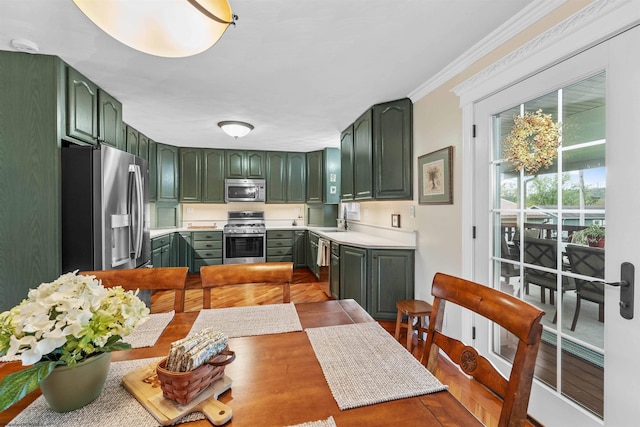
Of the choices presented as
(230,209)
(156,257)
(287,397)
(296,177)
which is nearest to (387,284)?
(287,397)

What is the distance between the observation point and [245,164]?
5.32 m

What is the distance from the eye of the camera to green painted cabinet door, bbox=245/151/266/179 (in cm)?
533

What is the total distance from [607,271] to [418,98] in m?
1.94

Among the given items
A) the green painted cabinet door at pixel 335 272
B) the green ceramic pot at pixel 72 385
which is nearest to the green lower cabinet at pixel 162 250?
the green painted cabinet door at pixel 335 272

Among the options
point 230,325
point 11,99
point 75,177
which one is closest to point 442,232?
point 230,325

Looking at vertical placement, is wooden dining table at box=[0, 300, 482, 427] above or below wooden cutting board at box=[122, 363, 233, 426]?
below

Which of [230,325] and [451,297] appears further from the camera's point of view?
Result: [230,325]

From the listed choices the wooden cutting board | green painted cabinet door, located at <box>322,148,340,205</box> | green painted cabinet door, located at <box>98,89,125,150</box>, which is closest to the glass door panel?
the wooden cutting board

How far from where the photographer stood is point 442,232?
237 cm

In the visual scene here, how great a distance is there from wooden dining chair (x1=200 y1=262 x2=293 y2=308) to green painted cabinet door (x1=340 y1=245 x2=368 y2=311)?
1.53 metres

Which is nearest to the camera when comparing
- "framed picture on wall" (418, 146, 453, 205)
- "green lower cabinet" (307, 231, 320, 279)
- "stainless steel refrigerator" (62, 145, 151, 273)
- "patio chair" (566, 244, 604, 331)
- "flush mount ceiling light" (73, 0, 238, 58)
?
"flush mount ceiling light" (73, 0, 238, 58)

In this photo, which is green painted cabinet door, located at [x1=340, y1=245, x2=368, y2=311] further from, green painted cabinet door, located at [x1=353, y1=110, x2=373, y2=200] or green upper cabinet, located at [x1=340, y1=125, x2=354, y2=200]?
green upper cabinet, located at [x1=340, y1=125, x2=354, y2=200]

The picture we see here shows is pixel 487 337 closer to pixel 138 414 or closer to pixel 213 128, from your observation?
pixel 138 414

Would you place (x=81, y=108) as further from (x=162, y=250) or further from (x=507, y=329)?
(x=507, y=329)
